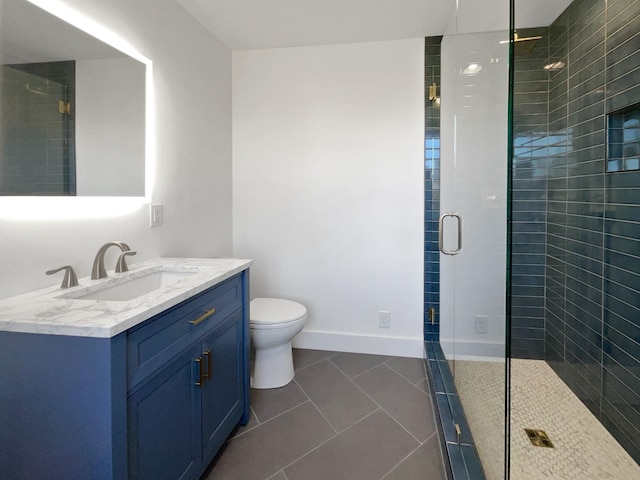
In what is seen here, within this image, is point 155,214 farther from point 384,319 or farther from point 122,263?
point 384,319

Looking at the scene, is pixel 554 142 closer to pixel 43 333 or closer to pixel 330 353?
pixel 330 353

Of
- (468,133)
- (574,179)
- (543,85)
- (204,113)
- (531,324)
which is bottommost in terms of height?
(531,324)

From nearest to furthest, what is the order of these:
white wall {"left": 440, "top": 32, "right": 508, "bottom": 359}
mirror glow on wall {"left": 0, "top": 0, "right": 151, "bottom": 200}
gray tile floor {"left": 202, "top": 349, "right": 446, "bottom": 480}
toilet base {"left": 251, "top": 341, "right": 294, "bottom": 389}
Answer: mirror glow on wall {"left": 0, "top": 0, "right": 151, "bottom": 200} → white wall {"left": 440, "top": 32, "right": 508, "bottom": 359} → gray tile floor {"left": 202, "top": 349, "right": 446, "bottom": 480} → toilet base {"left": 251, "top": 341, "right": 294, "bottom": 389}

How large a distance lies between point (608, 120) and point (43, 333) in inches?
95.5

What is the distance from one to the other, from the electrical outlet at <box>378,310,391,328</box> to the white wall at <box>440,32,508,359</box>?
0.48 m

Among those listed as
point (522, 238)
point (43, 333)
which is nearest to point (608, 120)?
point (522, 238)

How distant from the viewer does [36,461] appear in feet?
3.00

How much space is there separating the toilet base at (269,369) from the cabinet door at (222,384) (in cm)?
40

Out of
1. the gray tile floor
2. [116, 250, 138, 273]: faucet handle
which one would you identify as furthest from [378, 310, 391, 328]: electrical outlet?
[116, 250, 138, 273]: faucet handle

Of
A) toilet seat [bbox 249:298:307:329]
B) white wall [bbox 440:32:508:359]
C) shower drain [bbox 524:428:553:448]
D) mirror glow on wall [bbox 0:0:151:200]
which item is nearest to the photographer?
mirror glow on wall [bbox 0:0:151:200]

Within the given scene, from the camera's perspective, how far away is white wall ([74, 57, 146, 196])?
1.42m

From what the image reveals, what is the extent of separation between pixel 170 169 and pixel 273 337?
112 cm

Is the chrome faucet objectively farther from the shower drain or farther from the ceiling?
the shower drain

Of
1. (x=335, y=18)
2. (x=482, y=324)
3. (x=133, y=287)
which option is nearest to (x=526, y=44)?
(x=335, y=18)
